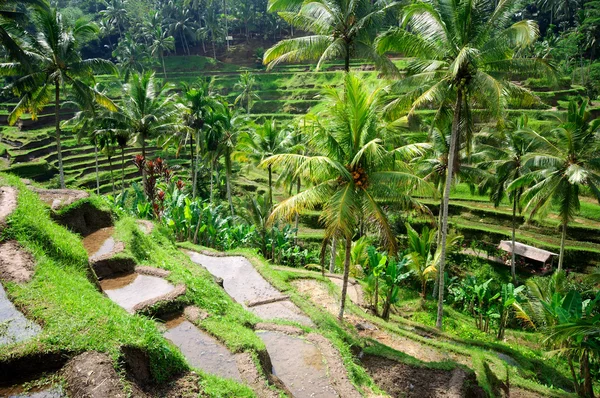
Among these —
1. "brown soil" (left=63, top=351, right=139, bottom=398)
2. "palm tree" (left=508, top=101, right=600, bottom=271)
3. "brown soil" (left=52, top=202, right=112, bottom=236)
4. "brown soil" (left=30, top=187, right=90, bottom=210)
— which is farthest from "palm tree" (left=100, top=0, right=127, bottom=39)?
"brown soil" (left=63, top=351, right=139, bottom=398)

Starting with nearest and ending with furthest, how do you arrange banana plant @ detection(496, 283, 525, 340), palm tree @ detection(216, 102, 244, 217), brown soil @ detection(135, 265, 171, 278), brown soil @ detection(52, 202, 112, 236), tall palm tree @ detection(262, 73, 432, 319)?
tall palm tree @ detection(262, 73, 432, 319), brown soil @ detection(135, 265, 171, 278), brown soil @ detection(52, 202, 112, 236), banana plant @ detection(496, 283, 525, 340), palm tree @ detection(216, 102, 244, 217)

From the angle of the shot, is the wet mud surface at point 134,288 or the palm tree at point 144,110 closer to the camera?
the wet mud surface at point 134,288

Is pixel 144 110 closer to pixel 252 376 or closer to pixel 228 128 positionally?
pixel 228 128

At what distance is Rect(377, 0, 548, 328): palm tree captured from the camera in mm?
12414

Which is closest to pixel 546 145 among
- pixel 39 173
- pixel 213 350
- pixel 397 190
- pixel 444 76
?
pixel 444 76

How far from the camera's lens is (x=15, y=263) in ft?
26.4

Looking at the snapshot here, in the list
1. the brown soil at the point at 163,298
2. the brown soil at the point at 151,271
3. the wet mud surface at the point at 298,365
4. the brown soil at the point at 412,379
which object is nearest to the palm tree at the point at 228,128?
the brown soil at the point at 151,271

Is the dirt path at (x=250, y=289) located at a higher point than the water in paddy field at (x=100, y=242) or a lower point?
lower

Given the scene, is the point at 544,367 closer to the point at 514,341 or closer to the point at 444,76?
the point at 514,341

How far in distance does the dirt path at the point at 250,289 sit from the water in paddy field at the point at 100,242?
154 inches

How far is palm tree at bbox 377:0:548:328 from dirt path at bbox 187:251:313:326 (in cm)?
722

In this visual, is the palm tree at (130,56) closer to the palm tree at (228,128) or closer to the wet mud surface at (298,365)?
the palm tree at (228,128)

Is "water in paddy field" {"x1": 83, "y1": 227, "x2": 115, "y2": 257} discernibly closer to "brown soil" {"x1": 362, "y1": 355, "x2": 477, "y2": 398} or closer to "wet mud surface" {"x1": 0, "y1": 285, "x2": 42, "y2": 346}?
"wet mud surface" {"x1": 0, "y1": 285, "x2": 42, "y2": 346}

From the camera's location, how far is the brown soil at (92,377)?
5.57 metres
